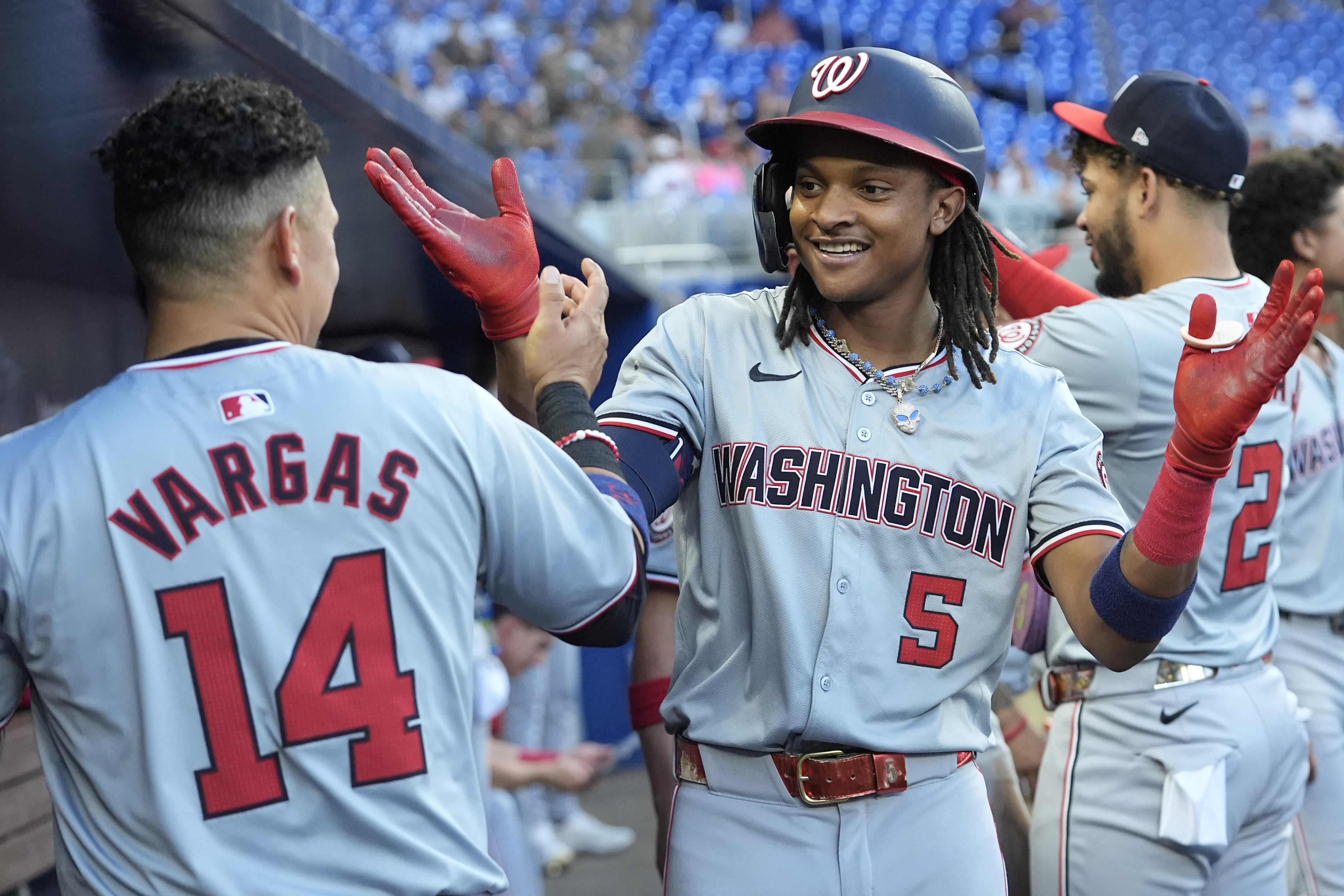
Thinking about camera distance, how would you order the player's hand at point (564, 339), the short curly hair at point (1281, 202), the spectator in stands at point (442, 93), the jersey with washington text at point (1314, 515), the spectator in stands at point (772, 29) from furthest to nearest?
the spectator in stands at point (772, 29) < the spectator in stands at point (442, 93) < the short curly hair at point (1281, 202) < the jersey with washington text at point (1314, 515) < the player's hand at point (564, 339)

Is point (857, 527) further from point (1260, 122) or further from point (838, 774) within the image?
point (1260, 122)

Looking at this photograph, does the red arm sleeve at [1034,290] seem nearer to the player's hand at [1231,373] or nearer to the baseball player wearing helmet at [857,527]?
the baseball player wearing helmet at [857,527]

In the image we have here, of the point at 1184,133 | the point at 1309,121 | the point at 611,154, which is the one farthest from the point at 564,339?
the point at 1309,121

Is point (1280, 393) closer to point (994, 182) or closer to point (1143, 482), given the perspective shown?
point (1143, 482)

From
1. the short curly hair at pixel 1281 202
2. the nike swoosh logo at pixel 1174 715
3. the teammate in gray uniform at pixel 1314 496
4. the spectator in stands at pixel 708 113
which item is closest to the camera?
the nike swoosh logo at pixel 1174 715

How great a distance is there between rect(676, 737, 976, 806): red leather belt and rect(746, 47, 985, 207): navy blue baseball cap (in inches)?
35.6

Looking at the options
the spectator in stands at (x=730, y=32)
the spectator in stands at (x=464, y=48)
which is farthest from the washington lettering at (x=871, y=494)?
the spectator in stands at (x=730, y=32)

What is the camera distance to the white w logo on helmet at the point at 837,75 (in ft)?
6.72

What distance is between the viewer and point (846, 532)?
2.02 metres

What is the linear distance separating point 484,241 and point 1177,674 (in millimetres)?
1670

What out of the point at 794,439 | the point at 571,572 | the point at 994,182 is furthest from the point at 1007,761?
the point at 994,182

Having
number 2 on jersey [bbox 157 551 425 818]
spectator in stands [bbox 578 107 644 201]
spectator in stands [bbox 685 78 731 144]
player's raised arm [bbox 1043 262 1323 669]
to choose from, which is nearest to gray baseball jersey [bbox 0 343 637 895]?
number 2 on jersey [bbox 157 551 425 818]

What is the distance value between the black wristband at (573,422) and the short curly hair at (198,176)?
0.46 metres

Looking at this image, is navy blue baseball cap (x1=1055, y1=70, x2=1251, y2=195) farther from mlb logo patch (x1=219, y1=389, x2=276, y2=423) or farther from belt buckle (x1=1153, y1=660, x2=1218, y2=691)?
mlb logo patch (x1=219, y1=389, x2=276, y2=423)
